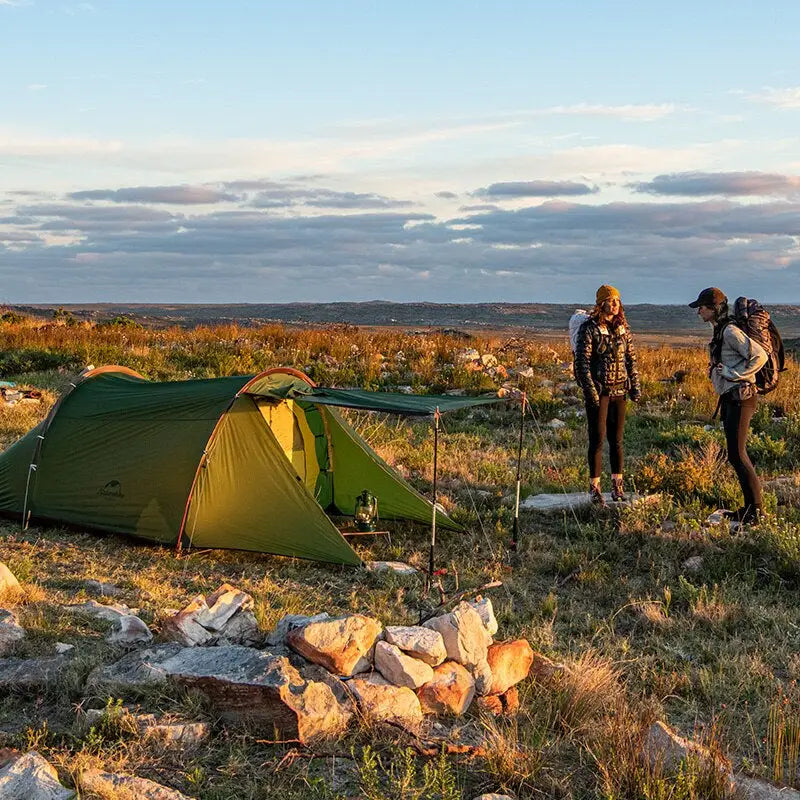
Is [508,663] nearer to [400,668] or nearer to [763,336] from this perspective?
[400,668]

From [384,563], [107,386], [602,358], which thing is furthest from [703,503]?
[107,386]

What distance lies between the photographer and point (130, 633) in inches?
208

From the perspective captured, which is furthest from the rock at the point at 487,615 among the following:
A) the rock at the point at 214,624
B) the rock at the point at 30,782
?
the rock at the point at 30,782

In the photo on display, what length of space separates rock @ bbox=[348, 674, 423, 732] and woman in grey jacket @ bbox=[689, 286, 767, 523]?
448 cm

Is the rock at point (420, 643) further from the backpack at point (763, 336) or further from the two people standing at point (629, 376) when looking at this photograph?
the backpack at point (763, 336)

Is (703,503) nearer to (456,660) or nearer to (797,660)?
(797,660)

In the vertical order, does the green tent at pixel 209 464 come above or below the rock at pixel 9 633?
above

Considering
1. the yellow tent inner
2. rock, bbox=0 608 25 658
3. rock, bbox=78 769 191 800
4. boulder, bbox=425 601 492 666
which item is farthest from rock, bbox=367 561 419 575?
rock, bbox=78 769 191 800

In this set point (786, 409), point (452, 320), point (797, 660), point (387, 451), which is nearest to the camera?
point (797, 660)

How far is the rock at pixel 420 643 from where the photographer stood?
4.46 metres

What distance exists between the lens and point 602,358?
8609mm

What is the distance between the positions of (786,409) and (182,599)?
9.89m

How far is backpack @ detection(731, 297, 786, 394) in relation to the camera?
7.64 meters

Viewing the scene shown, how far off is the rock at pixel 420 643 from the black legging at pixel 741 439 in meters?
4.19
